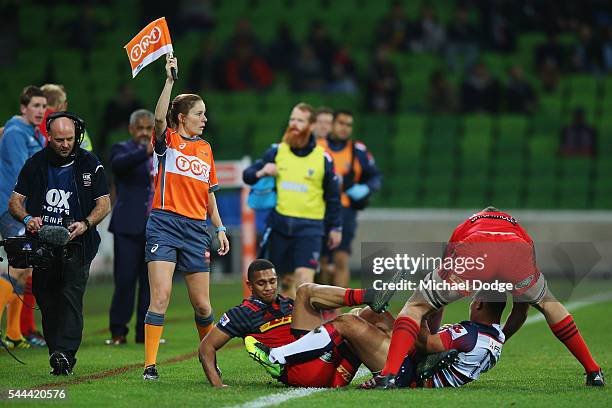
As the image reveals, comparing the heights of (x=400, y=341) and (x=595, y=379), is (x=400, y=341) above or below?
above

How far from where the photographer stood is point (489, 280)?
24.8 ft

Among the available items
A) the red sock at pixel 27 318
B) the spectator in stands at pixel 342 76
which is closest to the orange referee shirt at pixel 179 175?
the red sock at pixel 27 318

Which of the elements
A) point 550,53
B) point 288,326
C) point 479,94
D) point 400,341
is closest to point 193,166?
point 288,326

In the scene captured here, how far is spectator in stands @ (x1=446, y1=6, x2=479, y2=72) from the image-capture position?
846 inches

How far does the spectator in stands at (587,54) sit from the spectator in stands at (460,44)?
1803 millimetres

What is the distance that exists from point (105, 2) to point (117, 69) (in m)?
Result: 2.15

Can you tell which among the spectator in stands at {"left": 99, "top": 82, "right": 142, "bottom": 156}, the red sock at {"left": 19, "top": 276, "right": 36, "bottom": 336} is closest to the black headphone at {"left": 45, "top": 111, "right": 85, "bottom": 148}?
the red sock at {"left": 19, "top": 276, "right": 36, "bottom": 336}

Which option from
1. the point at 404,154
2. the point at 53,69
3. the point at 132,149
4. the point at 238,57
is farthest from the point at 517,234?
the point at 53,69

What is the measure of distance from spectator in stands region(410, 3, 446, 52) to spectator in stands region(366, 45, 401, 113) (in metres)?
1.16

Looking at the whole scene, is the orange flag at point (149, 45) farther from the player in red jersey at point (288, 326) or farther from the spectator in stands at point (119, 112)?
the spectator in stands at point (119, 112)

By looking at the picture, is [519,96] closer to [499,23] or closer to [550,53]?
[550,53]

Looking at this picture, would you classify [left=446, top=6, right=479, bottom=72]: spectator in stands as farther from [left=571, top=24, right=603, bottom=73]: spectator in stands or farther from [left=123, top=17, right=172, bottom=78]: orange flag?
[left=123, top=17, right=172, bottom=78]: orange flag

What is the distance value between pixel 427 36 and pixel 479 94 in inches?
69.5

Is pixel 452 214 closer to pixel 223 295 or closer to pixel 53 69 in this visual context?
pixel 223 295
